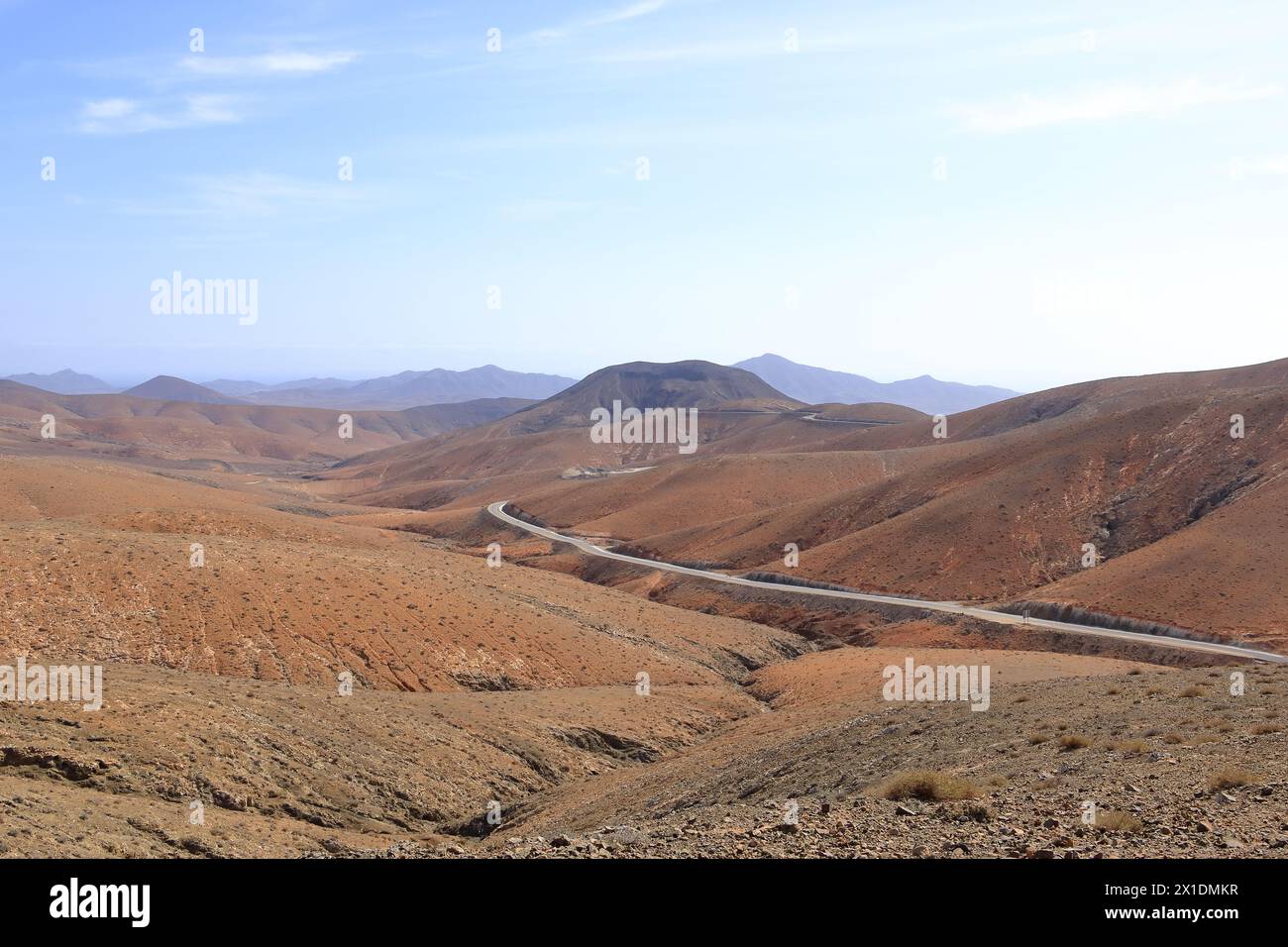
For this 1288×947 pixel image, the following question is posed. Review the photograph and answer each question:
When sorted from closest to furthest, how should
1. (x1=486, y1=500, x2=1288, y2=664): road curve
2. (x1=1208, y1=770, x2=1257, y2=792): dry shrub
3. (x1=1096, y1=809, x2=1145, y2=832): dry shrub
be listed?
1. (x1=1096, y1=809, x2=1145, y2=832): dry shrub
2. (x1=1208, y1=770, x2=1257, y2=792): dry shrub
3. (x1=486, y1=500, x2=1288, y2=664): road curve

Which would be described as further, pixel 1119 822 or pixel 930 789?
pixel 930 789

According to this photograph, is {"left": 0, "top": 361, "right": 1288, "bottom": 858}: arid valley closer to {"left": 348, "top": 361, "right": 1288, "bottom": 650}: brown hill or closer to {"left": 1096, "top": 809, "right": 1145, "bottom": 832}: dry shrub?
{"left": 1096, "top": 809, "right": 1145, "bottom": 832}: dry shrub

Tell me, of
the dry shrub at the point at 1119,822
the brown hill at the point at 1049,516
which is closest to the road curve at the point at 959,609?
the brown hill at the point at 1049,516

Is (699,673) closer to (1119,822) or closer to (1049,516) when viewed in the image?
(1119,822)

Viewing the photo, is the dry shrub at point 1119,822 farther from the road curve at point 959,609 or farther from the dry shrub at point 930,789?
the road curve at point 959,609

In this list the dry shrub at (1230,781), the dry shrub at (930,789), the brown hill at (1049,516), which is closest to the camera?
the dry shrub at (1230,781)

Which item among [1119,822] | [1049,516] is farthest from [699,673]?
[1049,516]

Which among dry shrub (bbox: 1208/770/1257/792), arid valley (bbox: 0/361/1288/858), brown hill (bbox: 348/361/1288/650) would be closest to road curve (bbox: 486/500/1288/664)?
arid valley (bbox: 0/361/1288/858)

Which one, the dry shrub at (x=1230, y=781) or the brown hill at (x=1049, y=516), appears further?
the brown hill at (x=1049, y=516)

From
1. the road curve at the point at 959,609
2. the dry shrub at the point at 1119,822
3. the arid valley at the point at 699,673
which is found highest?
the dry shrub at the point at 1119,822
